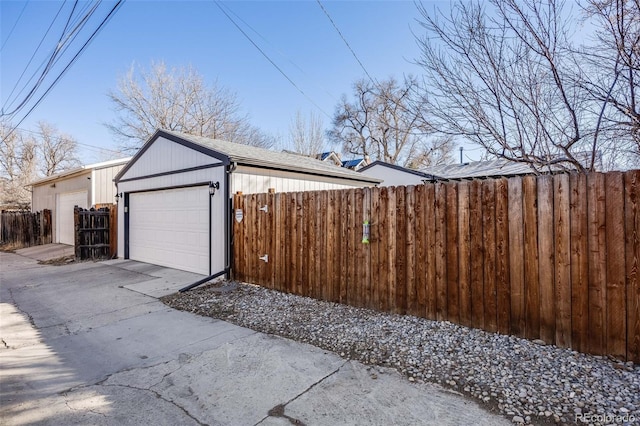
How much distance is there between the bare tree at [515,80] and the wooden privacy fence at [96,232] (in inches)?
410

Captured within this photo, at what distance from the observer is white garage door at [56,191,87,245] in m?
13.5

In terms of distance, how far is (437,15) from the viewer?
4.11 meters

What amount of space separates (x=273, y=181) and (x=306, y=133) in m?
15.3

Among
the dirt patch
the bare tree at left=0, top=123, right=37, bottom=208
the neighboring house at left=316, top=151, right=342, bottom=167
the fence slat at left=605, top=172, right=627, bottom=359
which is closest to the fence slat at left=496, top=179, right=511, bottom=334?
the fence slat at left=605, top=172, right=627, bottom=359

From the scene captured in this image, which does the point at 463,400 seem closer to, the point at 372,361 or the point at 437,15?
the point at 372,361

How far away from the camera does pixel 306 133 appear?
22.4 m

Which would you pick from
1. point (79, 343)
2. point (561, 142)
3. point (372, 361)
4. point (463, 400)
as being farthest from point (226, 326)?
point (561, 142)

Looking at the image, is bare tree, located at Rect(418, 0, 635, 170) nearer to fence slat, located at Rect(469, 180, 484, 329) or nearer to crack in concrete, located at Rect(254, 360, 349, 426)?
fence slat, located at Rect(469, 180, 484, 329)

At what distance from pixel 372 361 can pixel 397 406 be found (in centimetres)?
72

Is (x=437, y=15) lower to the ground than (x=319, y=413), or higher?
higher

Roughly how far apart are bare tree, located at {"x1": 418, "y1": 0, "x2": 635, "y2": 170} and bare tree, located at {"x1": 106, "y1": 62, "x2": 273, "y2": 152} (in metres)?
20.6

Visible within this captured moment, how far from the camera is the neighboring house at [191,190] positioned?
22.6 feet

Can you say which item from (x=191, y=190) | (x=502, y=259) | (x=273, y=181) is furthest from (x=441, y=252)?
(x=191, y=190)

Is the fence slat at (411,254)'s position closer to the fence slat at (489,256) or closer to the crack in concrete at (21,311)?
the fence slat at (489,256)
